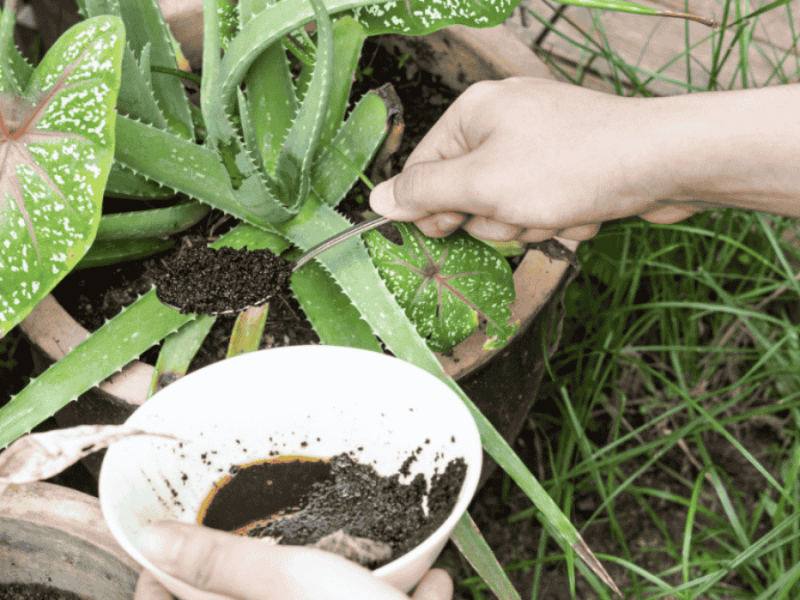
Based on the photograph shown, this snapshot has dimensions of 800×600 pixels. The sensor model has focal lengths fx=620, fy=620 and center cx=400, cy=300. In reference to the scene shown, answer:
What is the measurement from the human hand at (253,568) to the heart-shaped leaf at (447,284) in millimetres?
306

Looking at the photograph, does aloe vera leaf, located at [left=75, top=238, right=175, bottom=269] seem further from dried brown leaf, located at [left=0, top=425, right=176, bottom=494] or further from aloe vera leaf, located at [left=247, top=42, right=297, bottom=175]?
dried brown leaf, located at [left=0, top=425, right=176, bottom=494]

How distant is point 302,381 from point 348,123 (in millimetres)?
327

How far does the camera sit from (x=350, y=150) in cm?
74

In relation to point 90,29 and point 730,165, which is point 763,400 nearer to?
point 730,165

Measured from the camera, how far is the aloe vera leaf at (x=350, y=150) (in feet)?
2.35

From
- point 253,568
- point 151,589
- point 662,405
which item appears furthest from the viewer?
point 662,405

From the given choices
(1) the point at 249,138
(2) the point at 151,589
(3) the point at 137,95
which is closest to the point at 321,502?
(2) the point at 151,589

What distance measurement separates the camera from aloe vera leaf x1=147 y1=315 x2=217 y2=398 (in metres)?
0.66

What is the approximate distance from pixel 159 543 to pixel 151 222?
1.33 feet

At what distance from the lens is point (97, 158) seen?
0.54 meters

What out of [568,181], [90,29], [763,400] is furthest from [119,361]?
[763,400]

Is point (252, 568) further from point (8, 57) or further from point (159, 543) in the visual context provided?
point (8, 57)

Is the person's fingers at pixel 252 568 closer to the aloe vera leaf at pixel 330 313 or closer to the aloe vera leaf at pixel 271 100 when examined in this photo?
the aloe vera leaf at pixel 330 313

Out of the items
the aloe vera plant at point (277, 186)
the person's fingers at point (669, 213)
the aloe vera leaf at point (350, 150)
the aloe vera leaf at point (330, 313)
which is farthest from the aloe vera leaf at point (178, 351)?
the person's fingers at point (669, 213)
